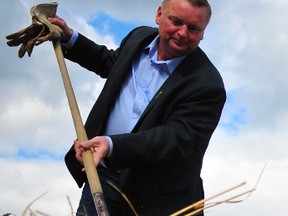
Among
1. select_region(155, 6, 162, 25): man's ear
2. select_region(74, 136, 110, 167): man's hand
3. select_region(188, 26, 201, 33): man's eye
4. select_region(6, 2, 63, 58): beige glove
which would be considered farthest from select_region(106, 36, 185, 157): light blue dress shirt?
select_region(6, 2, 63, 58): beige glove

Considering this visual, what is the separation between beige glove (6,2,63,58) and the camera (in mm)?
4672

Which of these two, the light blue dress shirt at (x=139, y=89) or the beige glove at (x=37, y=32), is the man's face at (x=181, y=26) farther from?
the beige glove at (x=37, y=32)

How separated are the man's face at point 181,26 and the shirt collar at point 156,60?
7 cm

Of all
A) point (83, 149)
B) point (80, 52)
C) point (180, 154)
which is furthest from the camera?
point (80, 52)

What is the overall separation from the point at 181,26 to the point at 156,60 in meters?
0.36

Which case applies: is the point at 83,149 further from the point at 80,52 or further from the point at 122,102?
the point at 80,52

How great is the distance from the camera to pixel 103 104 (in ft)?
14.7

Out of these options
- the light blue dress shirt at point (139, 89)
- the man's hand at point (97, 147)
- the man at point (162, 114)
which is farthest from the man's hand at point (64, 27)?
the man's hand at point (97, 147)

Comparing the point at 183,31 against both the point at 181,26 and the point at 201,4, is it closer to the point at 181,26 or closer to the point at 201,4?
Result: the point at 181,26

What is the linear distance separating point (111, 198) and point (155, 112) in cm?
66

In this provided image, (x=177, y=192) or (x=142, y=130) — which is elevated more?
(x=142, y=130)

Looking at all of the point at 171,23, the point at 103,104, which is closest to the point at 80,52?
the point at 103,104

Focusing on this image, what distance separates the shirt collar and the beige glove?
661 millimetres

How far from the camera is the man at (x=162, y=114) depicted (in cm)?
415
